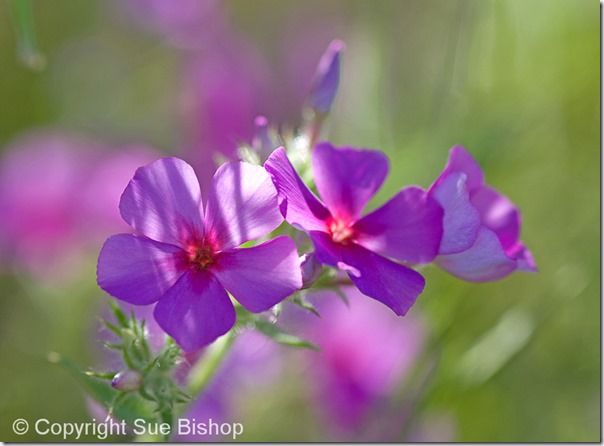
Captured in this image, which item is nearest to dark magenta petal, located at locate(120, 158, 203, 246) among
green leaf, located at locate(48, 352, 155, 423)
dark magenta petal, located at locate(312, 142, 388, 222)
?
dark magenta petal, located at locate(312, 142, 388, 222)

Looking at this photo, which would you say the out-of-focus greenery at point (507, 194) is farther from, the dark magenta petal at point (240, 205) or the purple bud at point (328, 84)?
the dark magenta petal at point (240, 205)

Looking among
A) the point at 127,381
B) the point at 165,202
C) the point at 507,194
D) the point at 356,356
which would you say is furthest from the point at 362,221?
the point at 507,194

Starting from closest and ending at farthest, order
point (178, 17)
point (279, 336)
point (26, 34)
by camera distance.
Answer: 1. point (279, 336)
2. point (26, 34)
3. point (178, 17)

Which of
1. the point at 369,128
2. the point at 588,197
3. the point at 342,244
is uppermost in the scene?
the point at 342,244

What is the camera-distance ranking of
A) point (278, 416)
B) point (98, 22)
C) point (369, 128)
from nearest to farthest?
point (278, 416), point (369, 128), point (98, 22)

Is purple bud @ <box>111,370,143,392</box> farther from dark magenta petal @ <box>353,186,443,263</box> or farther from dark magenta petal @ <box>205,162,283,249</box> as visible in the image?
dark magenta petal @ <box>353,186,443,263</box>

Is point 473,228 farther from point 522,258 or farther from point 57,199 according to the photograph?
point 57,199

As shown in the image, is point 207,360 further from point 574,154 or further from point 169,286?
point 574,154

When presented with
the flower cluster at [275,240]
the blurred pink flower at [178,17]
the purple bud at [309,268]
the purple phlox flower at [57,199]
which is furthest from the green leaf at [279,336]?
the blurred pink flower at [178,17]

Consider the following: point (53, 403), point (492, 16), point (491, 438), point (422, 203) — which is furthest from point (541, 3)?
point (53, 403)
